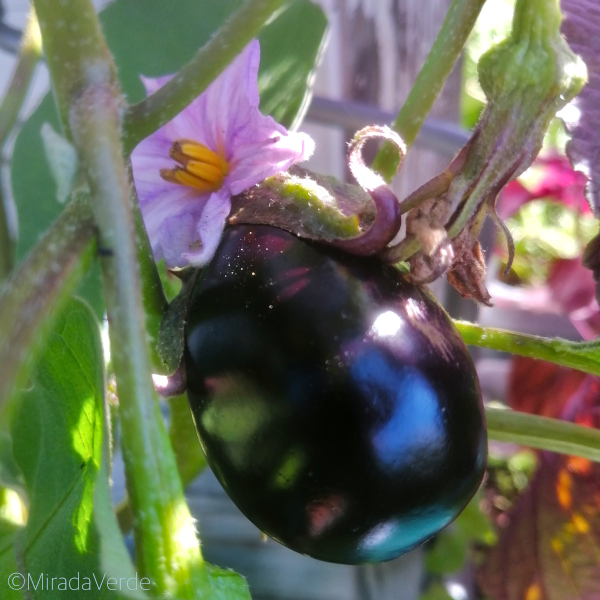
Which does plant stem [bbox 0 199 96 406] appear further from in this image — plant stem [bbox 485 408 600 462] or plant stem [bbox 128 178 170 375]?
plant stem [bbox 485 408 600 462]

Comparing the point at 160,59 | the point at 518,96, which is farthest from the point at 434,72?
the point at 160,59

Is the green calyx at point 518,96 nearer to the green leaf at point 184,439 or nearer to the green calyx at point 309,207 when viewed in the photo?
the green calyx at point 309,207

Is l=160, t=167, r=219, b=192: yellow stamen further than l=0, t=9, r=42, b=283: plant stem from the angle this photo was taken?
No

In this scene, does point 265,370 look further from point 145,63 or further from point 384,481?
point 145,63

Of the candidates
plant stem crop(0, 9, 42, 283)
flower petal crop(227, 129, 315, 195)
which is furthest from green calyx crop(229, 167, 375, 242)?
plant stem crop(0, 9, 42, 283)

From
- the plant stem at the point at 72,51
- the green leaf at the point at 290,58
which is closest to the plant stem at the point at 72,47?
the plant stem at the point at 72,51

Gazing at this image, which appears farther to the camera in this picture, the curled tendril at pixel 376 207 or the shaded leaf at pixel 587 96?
the shaded leaf at pixel 587 96

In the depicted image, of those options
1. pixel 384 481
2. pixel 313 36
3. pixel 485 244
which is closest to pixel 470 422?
pixel 384 481
